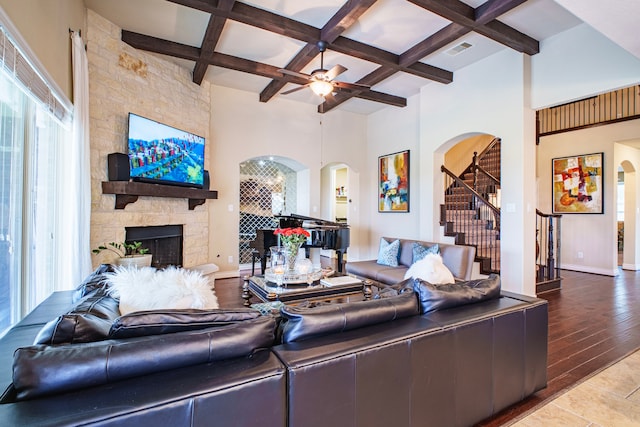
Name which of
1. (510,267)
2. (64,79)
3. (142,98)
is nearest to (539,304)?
(510,267)

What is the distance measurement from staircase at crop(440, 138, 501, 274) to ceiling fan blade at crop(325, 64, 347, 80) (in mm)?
2777

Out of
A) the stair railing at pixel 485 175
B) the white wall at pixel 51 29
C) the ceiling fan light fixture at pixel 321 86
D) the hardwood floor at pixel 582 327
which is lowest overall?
the hardwood floor at pixel 582 327

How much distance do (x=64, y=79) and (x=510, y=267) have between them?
18.0 ft

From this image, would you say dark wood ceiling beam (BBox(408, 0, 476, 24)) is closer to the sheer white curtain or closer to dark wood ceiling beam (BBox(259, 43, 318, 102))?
dark wood ceiling beam (BBox(259, 43, 318, 102))

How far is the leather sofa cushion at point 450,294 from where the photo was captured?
179 cm

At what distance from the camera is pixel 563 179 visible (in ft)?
21.6

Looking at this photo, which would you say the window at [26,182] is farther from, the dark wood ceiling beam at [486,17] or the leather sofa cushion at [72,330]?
the dark wood ceiling beam at [486,17]

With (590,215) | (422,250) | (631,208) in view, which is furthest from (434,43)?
(631,208)

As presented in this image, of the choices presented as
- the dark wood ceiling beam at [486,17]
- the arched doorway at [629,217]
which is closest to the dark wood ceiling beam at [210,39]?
the dark wood ceiling beam at [486,17]

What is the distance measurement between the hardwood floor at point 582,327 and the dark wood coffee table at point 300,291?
1189 millimetres

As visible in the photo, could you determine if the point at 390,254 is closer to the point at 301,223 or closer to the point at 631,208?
the point at 301,223

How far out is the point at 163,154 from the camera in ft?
13.8

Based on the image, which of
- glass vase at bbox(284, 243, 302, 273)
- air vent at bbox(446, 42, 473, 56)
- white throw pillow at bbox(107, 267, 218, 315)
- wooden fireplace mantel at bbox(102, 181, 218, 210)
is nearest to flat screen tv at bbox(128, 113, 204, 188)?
wooden fireplace mantel at bbox(102, 181, 218, 210)

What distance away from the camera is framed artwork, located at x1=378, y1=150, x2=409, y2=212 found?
6258mm
